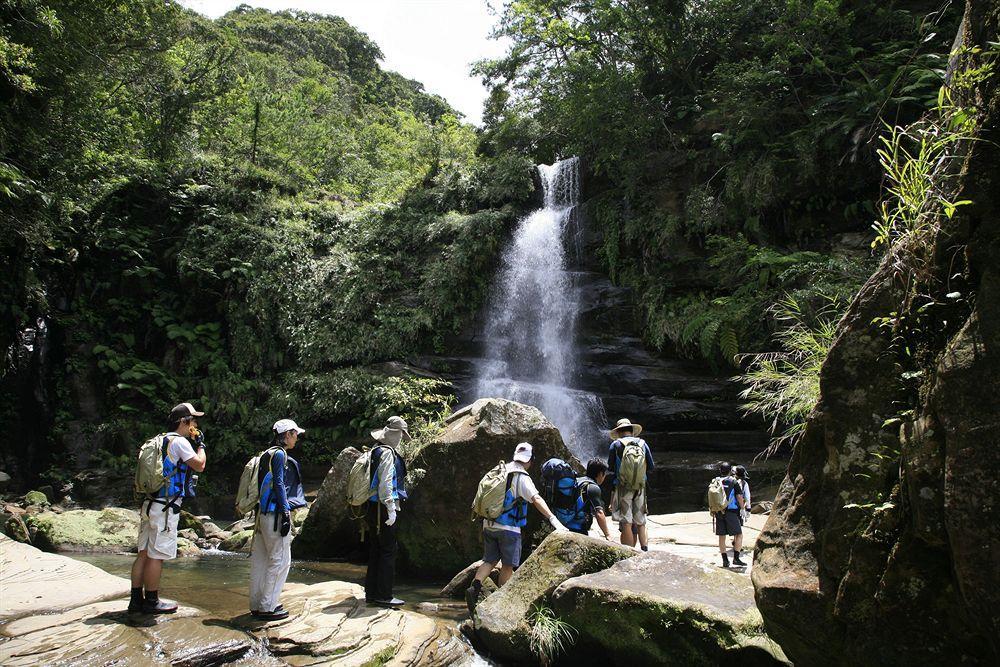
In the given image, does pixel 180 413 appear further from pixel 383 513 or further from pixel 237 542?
pixel 237 542

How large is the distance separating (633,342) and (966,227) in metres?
12.1

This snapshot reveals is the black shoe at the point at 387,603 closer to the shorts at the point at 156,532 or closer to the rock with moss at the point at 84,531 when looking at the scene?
the shorts at the point at 156,532

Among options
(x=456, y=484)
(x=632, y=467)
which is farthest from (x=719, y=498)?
(x=456, y=484)

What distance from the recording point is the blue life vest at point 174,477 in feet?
17.2

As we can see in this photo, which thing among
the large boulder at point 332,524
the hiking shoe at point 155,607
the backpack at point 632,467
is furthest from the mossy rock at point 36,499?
the backpack at point 632,467

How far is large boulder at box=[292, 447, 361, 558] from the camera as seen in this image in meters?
9.00

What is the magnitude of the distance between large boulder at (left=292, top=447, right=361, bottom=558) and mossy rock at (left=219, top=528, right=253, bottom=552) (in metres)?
1.36

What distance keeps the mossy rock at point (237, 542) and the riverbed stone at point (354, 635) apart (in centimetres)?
498

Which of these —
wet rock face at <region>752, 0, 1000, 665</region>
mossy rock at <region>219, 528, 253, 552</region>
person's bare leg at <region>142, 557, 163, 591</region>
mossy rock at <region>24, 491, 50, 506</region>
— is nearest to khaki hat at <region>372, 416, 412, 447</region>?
person's bare leg at <region>142, 557, 163, 591</region>

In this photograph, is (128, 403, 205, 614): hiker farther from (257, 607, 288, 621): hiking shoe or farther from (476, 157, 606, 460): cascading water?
(476, 157, 606, 460): cascading water

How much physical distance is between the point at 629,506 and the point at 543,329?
30.1ft

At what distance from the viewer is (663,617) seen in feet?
14.7

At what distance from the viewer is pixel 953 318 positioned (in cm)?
299

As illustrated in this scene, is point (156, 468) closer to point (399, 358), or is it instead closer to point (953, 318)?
point (953, 318)
